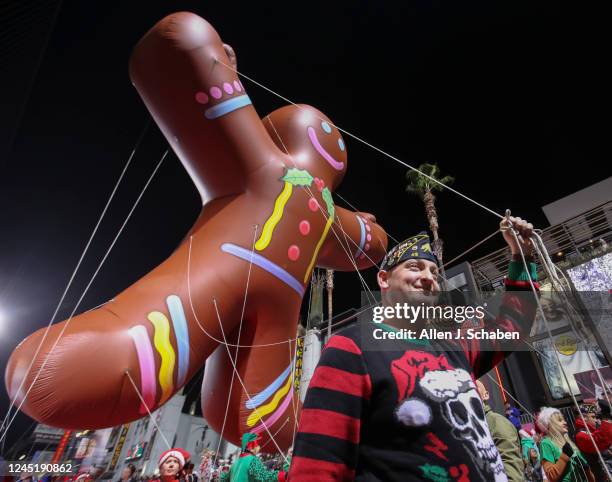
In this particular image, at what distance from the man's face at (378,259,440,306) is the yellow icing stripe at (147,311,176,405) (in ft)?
3.95

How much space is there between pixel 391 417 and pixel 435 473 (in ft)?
0.43

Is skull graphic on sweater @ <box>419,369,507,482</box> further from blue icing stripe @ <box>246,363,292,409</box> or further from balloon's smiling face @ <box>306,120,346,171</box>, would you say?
balloon's smiling face @ <box>306,120,346,171</box>

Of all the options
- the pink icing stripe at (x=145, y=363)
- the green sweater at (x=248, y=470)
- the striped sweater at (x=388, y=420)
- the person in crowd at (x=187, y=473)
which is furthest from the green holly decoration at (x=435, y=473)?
the person in crowd at (x=187, y=473)

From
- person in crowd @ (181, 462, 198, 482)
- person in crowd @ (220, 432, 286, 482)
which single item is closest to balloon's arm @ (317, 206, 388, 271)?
person in crowd @ (220, 432, 286, 482)

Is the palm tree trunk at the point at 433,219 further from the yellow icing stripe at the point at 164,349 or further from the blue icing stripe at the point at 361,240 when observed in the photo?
the yellow icing stripe at the point at 164,349

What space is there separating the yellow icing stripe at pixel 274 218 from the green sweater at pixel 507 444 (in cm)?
185

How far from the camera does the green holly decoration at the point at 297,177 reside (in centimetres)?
262

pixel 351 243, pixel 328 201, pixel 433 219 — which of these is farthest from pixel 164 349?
pixel 433 219

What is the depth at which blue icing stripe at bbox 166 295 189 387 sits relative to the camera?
1.83m

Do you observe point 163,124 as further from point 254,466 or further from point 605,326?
point 605,326

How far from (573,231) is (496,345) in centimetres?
1399

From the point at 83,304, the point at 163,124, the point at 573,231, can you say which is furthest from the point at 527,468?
the point at 573,231

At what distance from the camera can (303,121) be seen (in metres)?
3.04

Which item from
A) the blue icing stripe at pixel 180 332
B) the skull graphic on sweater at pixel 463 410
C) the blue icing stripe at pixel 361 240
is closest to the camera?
the skull graphic on sweater at pixel 463 410
